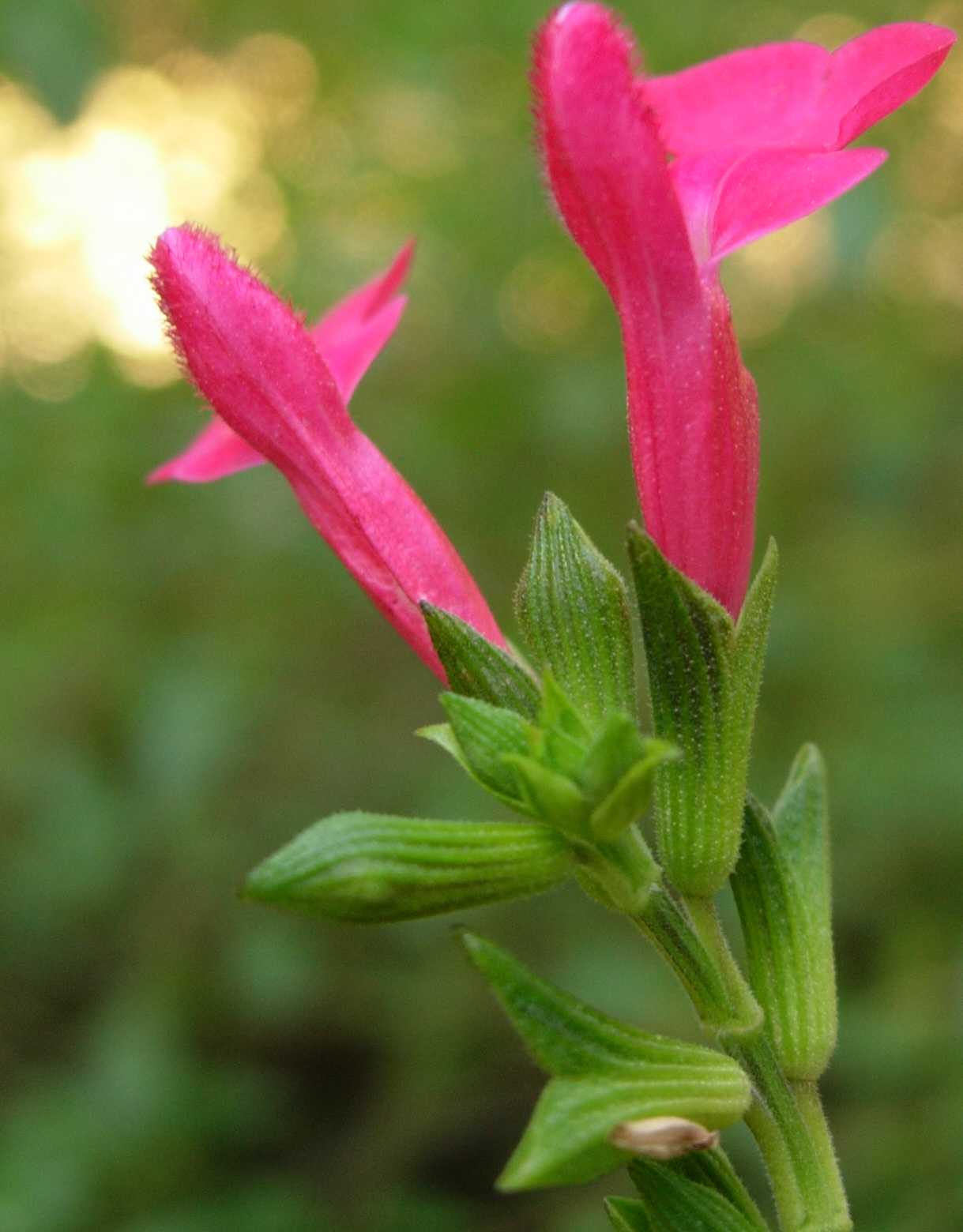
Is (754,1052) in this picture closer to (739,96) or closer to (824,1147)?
(824,1147)

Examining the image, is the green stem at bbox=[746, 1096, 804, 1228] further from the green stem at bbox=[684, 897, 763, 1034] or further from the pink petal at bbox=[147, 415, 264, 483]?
the pink petal at bbox=[147, 415, 264, 483]

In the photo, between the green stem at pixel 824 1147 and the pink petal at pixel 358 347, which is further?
the pink petal at pixel 358 347

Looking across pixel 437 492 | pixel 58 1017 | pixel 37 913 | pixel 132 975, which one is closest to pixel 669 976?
pixel 437 492

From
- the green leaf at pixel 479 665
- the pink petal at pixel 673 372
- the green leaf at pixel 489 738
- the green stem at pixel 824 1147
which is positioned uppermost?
the pink petal at pixel 673 372

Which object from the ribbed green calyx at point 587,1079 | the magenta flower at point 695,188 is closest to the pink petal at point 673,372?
the magenta flower at point 695,188

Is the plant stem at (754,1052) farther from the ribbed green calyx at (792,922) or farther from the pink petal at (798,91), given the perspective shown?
the pink petal at (798,91)

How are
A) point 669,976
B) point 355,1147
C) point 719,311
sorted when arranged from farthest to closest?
point 355,1147 → point 669,976 → point 719,311

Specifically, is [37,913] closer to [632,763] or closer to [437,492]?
[437,492]

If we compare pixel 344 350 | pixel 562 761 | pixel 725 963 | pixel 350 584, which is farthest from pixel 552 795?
pixel 350 584
